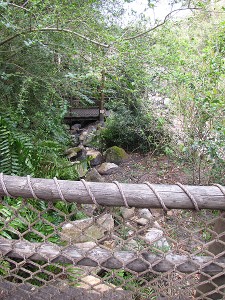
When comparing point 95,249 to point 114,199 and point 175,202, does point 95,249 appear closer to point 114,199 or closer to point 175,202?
point 114,199

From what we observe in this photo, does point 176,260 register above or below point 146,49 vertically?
below

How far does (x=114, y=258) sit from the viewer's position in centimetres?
128

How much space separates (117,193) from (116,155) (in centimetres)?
492

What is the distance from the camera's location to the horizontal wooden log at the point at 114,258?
1242mm

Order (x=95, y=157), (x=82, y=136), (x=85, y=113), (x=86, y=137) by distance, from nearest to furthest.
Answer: (x=95, y=157)
(x=86, y=137)
(x=82, y=136)
(x=85, y=113)

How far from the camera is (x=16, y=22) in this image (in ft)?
9.89

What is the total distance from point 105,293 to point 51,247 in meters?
0.41

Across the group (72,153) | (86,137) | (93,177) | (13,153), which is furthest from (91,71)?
(86,137)

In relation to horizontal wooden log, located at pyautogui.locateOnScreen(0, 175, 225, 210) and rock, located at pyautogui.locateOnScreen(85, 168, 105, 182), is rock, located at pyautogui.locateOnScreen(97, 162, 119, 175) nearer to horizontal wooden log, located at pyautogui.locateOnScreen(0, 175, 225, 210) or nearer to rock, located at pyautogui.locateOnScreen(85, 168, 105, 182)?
rock, located at pyautogui.locateOnScreen(85, 168, 105, 182)

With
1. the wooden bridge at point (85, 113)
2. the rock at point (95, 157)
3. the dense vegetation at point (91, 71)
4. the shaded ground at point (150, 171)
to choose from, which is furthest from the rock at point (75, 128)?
the dense vegetation at point (91, 71)

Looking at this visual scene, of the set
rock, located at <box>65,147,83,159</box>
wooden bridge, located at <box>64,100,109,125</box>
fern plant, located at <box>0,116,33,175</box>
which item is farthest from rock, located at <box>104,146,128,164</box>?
fern plant, located at <box>0,116,33,175</box>

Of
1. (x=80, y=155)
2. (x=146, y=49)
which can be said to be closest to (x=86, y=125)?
(x=80, y=155)

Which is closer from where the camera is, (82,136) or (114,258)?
(114,258)

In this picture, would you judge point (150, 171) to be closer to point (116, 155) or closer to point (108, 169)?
point (108, 169)
